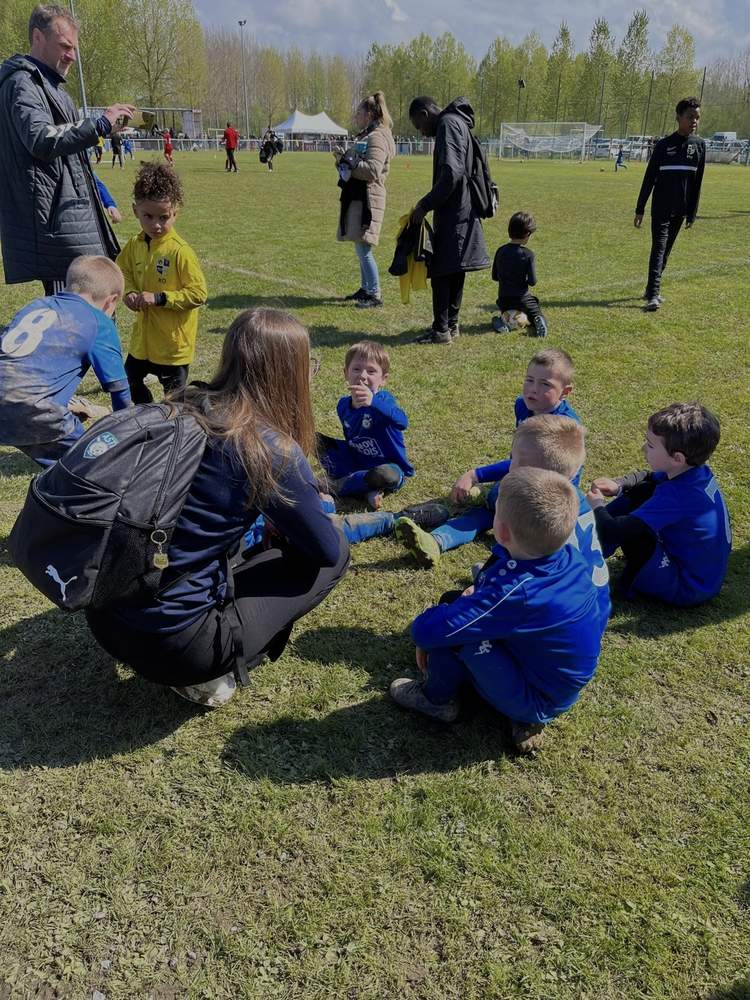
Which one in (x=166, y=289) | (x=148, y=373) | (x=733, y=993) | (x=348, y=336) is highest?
(x=166, y=289)

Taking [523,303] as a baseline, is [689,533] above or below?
below

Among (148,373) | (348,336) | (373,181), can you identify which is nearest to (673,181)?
(373,181)

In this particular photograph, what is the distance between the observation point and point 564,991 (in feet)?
6.33

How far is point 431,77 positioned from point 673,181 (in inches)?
3529

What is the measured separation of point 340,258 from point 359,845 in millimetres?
10287

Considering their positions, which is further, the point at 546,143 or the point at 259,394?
the point at 546,143

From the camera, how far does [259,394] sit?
2.45 meters

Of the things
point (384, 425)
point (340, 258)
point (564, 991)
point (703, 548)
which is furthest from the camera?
point (340, 258)

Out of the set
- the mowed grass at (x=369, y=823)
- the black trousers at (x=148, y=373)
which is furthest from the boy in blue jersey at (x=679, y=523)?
the black trousers at (x=148, y=373)

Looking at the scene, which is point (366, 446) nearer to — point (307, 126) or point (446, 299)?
point (446, 299)

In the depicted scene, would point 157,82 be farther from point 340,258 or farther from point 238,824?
point 238,824

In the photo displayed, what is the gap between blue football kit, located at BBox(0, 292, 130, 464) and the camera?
326 centimetres

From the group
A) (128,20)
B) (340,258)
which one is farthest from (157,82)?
(340,258)

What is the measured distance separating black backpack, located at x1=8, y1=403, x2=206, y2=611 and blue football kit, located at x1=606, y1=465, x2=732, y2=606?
2.21 meters
